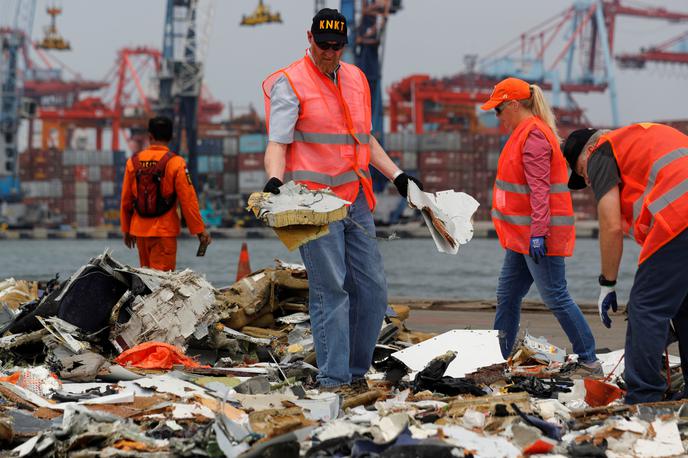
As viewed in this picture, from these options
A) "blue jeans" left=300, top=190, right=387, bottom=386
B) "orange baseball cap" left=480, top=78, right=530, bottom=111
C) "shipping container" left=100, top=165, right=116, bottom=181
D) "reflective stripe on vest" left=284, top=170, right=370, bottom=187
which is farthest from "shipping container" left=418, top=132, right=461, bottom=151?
"reflective stripe on vest" left=284, top=170, right=370, bottom=187

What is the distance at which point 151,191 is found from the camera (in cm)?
641

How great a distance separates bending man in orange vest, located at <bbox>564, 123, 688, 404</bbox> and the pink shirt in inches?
42.8

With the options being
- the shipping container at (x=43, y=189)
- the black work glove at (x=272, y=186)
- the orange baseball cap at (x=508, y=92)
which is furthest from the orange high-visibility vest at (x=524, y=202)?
the shipping container at (x=43, y=189)

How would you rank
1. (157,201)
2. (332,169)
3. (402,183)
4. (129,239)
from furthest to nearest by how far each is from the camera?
1. (129,239)
2. (157,201)
3. (402,183)
4. (332,169)

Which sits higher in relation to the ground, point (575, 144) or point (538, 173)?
point (575, 144)

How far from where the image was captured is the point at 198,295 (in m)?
5.40

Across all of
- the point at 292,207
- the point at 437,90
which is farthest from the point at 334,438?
the point at 437,90

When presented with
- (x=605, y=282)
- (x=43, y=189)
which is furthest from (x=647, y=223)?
(x=43, y=189)

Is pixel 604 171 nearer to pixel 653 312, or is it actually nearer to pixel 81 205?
pixel 653 312

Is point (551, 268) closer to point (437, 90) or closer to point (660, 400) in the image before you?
point (660, 400)

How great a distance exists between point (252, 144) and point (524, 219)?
80.4 metres

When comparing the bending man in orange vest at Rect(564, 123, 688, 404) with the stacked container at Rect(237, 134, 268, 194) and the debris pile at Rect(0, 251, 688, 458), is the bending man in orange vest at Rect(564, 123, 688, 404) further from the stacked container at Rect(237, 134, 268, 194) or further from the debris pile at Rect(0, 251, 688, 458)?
the stacked container at Rect(237, 134, 268, 194)

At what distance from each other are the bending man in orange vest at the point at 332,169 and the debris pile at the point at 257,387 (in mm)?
257

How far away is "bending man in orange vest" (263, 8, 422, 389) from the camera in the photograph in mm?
4078
